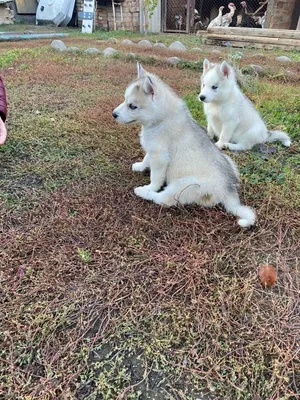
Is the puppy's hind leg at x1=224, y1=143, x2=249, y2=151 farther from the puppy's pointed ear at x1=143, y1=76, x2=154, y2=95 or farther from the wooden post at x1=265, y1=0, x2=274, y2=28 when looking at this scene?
the wooden post at x1=265, y1=0, x2=274, y2=28

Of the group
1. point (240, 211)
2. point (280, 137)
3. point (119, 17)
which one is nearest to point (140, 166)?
point (240, 211)

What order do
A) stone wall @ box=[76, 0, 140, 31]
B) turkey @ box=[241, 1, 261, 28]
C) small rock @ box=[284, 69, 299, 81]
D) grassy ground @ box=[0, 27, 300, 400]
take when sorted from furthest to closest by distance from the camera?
turkey @ box=[241, 1, 261, 28]
stone wall @ box=[76, 0, 140, 31]
small rock @ box=[284, 69, 299, 81]
grassy ground @ box=[0, 27, 300, 400]

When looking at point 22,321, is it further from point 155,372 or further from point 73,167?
point 73,167

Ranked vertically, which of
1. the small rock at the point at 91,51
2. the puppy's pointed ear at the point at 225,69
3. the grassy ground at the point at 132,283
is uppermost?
the puppy's pointed ear at the point at 225,69

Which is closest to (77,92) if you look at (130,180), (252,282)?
(130,180)

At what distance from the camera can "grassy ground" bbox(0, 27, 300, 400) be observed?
1.61 metres

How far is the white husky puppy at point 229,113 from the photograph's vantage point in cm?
359

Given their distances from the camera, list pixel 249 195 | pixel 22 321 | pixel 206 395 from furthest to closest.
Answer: pixel 249 195
pixel 22 321
pixel 206 395

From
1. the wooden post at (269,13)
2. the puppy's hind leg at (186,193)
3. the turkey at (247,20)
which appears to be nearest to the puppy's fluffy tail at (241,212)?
the puppy's hind leg at (186,193)

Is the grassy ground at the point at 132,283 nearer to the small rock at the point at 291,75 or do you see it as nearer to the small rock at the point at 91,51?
the small rock at the point at 291,75

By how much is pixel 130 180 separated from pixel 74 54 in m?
7.08

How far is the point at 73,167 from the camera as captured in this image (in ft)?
11.0

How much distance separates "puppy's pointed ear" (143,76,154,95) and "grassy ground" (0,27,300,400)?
2.99ft

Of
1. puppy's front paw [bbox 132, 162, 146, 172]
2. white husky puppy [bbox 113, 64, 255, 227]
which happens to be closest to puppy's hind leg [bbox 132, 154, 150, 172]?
puppy's front paw [bbox 132, 162, 146, 172]
